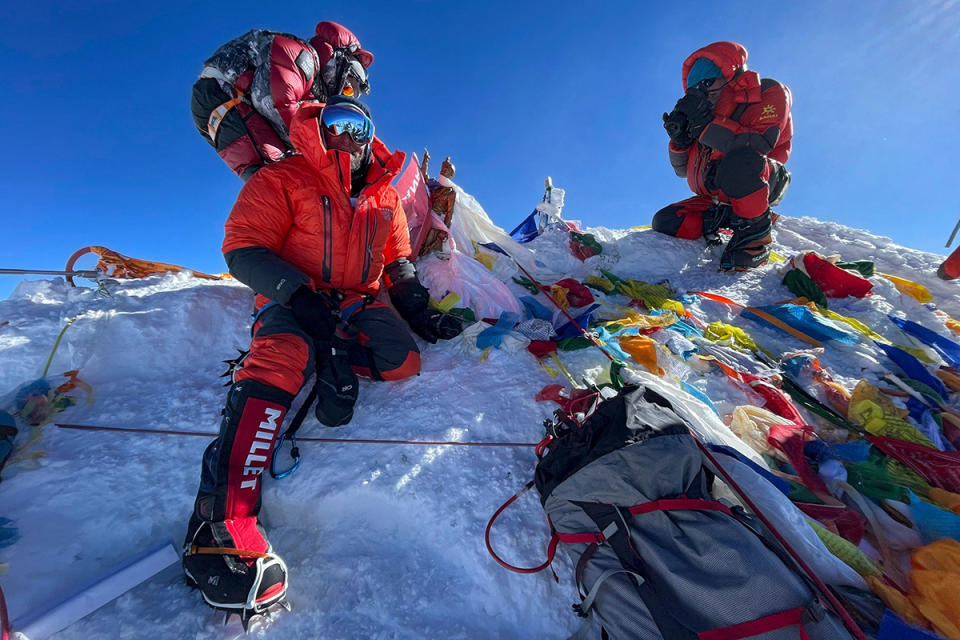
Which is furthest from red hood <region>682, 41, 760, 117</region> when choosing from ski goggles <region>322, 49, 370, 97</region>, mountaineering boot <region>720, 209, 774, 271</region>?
ski goggles <region>322, 49, 370, 97</region>

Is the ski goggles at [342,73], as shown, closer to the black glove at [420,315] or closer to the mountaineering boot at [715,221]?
the black glove at [420,315]

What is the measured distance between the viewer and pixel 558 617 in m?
1.49

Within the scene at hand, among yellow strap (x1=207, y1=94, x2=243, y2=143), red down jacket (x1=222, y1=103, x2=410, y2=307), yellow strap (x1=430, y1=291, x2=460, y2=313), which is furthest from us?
yellow strap (x1=430, y1=291, x2=460, y2=313)

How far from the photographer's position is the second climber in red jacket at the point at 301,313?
1.57 meters

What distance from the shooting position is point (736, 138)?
4.47 m

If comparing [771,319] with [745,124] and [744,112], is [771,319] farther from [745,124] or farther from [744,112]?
[744,112]

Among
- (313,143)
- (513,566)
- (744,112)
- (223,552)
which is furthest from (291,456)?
(744,112)

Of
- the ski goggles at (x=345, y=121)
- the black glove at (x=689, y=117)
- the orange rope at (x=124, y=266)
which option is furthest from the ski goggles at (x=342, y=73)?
the black glove at (x=689, y=117)

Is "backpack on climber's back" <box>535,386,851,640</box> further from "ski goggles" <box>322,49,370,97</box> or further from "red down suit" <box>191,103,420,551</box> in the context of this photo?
"ski goggles" <box>322,49,370,97</box>

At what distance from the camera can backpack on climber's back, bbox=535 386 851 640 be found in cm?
114

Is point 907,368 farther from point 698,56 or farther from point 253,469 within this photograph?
point 253,469

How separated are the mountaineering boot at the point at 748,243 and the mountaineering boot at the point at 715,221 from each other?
20 cm

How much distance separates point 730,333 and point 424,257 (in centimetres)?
308

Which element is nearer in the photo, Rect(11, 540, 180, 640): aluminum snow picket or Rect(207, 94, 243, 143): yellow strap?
Rect(11, 540, 180, 640): aluminum snow picket
